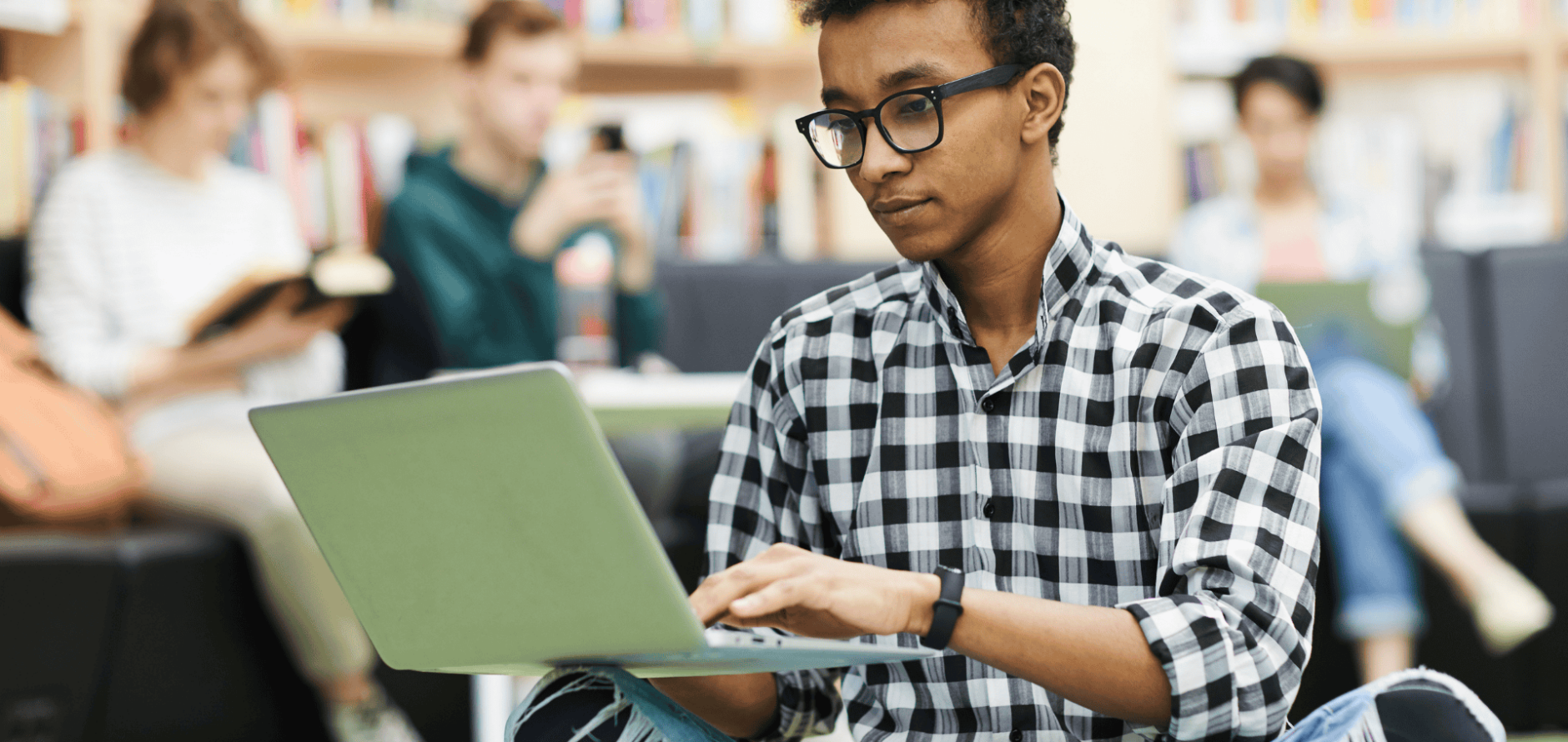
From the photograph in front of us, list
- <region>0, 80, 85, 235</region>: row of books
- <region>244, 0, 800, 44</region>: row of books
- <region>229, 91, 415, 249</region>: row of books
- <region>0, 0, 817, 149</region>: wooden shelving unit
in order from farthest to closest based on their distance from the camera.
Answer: <region>244, 0, 800, 44</region>: row of books
<region>229, 91, 415, 249</region>: row of books
<region>0, 0, 817, 149</region>: wooden shelving unit
<region>0, 80, 85, 235</region>: row of books

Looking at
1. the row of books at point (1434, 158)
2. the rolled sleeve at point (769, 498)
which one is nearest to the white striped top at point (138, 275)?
the rolled sleeve at point (769, 498)

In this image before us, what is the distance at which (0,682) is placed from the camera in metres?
1.65

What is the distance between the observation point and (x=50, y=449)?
1696mm

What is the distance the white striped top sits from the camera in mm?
1950

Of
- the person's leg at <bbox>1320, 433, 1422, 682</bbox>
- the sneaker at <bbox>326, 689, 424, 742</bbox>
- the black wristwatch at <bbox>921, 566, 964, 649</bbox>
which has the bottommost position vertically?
the sneaker at <bbox>326, 689, 424, 742</bbox>

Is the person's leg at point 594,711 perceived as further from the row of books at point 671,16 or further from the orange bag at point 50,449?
the row of books at point 671,16

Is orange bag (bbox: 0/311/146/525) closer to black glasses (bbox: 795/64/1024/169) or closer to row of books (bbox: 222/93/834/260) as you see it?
row of books (bbox: 222/93/834/260)

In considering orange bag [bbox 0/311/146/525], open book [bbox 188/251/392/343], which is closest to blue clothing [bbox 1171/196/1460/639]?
open book [bbox 188/251/392/343]

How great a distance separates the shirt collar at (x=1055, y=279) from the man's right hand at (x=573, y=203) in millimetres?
1200

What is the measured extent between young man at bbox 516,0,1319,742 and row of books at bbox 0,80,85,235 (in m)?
1.91

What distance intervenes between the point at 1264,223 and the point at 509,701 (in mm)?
1696

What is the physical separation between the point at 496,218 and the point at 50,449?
748mm

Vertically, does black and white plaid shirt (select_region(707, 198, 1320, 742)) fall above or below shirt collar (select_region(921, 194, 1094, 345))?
below

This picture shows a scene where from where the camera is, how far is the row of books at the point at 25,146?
2.33m
